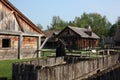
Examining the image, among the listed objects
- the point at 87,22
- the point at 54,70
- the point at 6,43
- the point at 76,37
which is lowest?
the point at 54,70

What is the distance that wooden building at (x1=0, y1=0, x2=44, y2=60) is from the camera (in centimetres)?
2619

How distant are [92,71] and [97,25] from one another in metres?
122

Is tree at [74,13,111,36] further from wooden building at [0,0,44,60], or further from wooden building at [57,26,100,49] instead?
wooden building at [0,0,44,60]

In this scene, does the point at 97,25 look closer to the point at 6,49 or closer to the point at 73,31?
the point at 73,31

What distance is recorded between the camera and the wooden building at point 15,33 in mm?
26188

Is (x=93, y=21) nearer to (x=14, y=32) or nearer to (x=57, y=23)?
(x=57, y=23)

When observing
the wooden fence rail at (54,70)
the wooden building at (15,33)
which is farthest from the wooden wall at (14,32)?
the wooden fence rail at (54,70)

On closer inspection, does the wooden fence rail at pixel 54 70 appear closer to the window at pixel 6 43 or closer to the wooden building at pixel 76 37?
the window at pixel 6 43

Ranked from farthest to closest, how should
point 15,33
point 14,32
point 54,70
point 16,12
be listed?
1. point 16,12
2. point 15,33
3. point 14,32
4. point 54,70

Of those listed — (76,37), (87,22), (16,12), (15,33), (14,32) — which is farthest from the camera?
(87,22)

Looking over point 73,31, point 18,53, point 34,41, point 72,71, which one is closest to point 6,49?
point 18,53

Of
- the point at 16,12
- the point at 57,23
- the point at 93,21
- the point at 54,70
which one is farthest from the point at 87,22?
the point at 54,70

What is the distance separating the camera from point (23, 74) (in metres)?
11.8

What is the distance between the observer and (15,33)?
1080 inches
